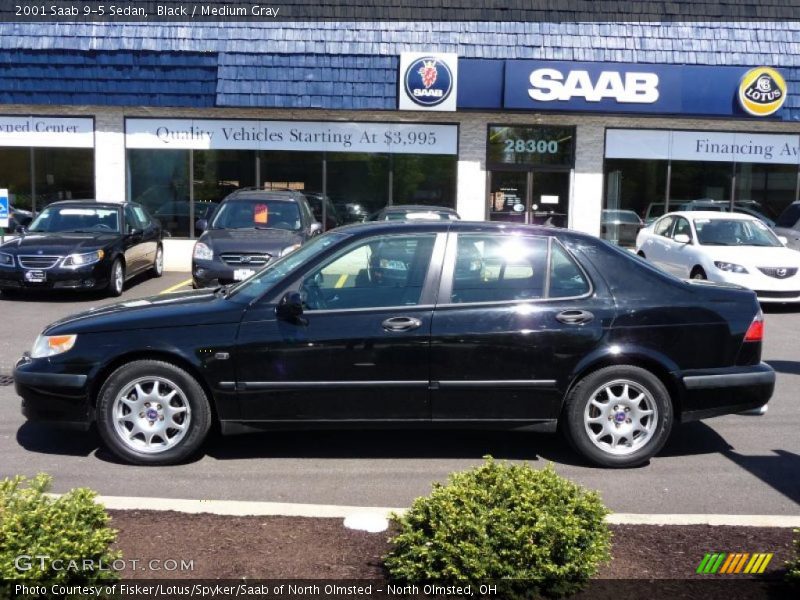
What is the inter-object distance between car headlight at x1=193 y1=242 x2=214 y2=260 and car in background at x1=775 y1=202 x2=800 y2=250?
10.4 meters

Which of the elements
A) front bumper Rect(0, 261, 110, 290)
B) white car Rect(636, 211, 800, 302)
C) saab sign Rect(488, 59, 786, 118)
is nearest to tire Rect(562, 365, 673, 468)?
white car Rect(636, 211, 800, 302)

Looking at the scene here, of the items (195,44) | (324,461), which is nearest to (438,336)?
(324,461)

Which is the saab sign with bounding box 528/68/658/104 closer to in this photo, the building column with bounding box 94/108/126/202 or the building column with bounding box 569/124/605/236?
the building column with bounding box 569/124/605/236

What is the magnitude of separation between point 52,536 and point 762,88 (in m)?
16.8

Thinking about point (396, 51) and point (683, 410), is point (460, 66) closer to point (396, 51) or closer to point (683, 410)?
point (396, 51)

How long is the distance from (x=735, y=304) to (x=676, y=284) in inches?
16.4

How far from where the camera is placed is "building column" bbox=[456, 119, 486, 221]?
59.9 ft

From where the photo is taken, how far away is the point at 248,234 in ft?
42.4

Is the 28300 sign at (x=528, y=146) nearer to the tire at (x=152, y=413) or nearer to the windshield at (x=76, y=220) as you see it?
the windshield at (x=76, y=220)

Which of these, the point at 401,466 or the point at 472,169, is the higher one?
the point at 472,169

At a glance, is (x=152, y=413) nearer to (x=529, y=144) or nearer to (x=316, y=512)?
(x=316, y=512)

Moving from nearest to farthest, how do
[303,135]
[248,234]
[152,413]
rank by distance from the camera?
[152,413], [248,234], [303,135]

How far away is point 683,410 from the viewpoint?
5809 mm

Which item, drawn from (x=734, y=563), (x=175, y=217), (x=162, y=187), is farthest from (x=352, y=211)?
(x=734, y=563)
